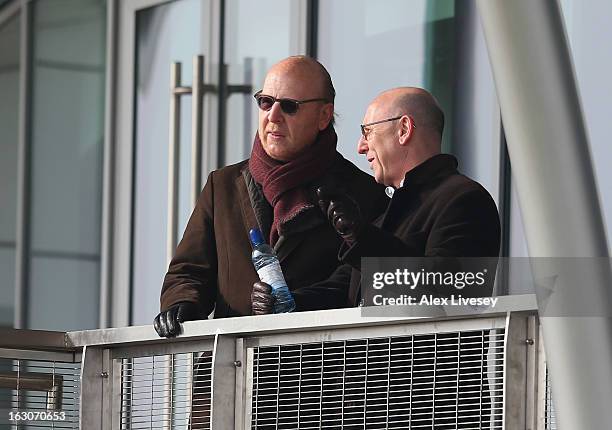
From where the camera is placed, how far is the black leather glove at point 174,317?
420 centimetres

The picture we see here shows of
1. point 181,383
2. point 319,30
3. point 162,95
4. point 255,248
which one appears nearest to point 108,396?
point 181,383

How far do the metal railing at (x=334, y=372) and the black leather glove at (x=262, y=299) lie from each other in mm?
78

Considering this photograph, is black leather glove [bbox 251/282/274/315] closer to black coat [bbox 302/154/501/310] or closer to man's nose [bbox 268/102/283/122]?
black coat [bbox 302/154/501/310]

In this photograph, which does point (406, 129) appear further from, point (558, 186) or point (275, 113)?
point (558, 186)

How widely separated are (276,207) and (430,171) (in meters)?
0.49

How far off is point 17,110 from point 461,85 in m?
3.86

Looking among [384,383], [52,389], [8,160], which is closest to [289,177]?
[384,383]

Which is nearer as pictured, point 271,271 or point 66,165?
point 271,271

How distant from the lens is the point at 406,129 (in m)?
4.18

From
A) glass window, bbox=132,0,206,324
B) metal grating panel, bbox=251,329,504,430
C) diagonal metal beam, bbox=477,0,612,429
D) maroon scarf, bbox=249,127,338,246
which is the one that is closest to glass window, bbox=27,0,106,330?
glass window, bbox=132,0,206,324

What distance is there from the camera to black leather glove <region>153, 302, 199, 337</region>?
13.8ft

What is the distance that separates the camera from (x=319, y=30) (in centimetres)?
818

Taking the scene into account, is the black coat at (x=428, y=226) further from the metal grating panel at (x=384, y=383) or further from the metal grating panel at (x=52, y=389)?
the metal grating panel at (x=52, y=389)

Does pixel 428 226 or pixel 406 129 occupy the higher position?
pixel 406 129
